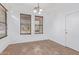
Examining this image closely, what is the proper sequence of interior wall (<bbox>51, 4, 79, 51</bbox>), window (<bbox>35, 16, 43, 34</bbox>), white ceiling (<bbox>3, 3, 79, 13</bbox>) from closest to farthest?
white ceiling (<bbox>3, 3, 79, 13</bbox>), interior wall (<bbox>51, 4, 79, 51</bbox>), window (<bbox>35, 16, 43, 34</bbox>)

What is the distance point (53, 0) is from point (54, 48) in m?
0.90

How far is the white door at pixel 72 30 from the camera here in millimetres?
1963

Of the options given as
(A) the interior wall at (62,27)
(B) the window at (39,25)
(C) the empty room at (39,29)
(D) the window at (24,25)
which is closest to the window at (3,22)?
(C) the empty room at (39,29)

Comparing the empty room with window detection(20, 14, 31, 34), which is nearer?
the empty room

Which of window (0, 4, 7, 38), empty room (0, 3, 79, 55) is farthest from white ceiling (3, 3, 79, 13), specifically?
window (0, 4, 7, 38)

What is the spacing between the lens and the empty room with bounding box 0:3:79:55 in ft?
6.35

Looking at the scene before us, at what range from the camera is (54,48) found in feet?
6.60

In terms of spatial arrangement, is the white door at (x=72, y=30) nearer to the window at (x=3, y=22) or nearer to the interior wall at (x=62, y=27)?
the interior wall at (x=62, y=27)

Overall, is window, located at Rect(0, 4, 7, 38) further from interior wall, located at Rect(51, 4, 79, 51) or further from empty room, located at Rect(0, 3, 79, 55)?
interior wall, located at Rect(51, 4, 79, 51)

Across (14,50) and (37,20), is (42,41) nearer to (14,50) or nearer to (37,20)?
(37,20)

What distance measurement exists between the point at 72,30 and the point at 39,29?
0.66m

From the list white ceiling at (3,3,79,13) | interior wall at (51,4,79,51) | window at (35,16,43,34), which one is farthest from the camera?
window at (35,16,43,34)

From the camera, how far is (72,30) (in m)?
2.07

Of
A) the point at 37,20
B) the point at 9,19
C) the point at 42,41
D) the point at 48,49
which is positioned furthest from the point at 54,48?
the point at 9,19
